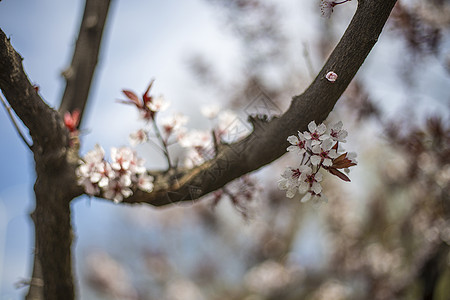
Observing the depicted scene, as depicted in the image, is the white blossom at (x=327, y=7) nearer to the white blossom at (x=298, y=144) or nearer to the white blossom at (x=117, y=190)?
the white blossom at (x=298, y=144)

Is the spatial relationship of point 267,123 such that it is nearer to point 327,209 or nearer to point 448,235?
point 448,235

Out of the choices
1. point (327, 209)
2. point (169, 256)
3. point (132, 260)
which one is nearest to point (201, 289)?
point (169, 256)

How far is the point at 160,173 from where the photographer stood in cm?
121

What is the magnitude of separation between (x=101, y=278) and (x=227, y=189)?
10.2ft

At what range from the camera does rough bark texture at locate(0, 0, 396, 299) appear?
87 centimetres

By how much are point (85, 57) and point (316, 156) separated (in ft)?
4.95

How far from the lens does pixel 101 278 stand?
12.5 ft

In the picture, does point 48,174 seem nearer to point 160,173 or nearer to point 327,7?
point 160,173

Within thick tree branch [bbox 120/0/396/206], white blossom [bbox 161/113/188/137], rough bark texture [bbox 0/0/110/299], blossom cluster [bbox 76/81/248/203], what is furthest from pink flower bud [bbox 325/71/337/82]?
rough bark texture [bbox 0/0/110/299]

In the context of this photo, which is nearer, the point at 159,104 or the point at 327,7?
the point at 327,7

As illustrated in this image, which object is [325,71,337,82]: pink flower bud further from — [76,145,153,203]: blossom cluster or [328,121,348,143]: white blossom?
[76,145,153,203]: blossom cluster

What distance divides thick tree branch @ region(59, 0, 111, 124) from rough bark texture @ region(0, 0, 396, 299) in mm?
722

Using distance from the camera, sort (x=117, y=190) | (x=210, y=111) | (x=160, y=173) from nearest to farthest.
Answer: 1. (x=117, y=190)
2. (x=160, y=173)
3. (x=210, y=111)

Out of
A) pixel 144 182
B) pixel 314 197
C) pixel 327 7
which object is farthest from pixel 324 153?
pixel 144 182
